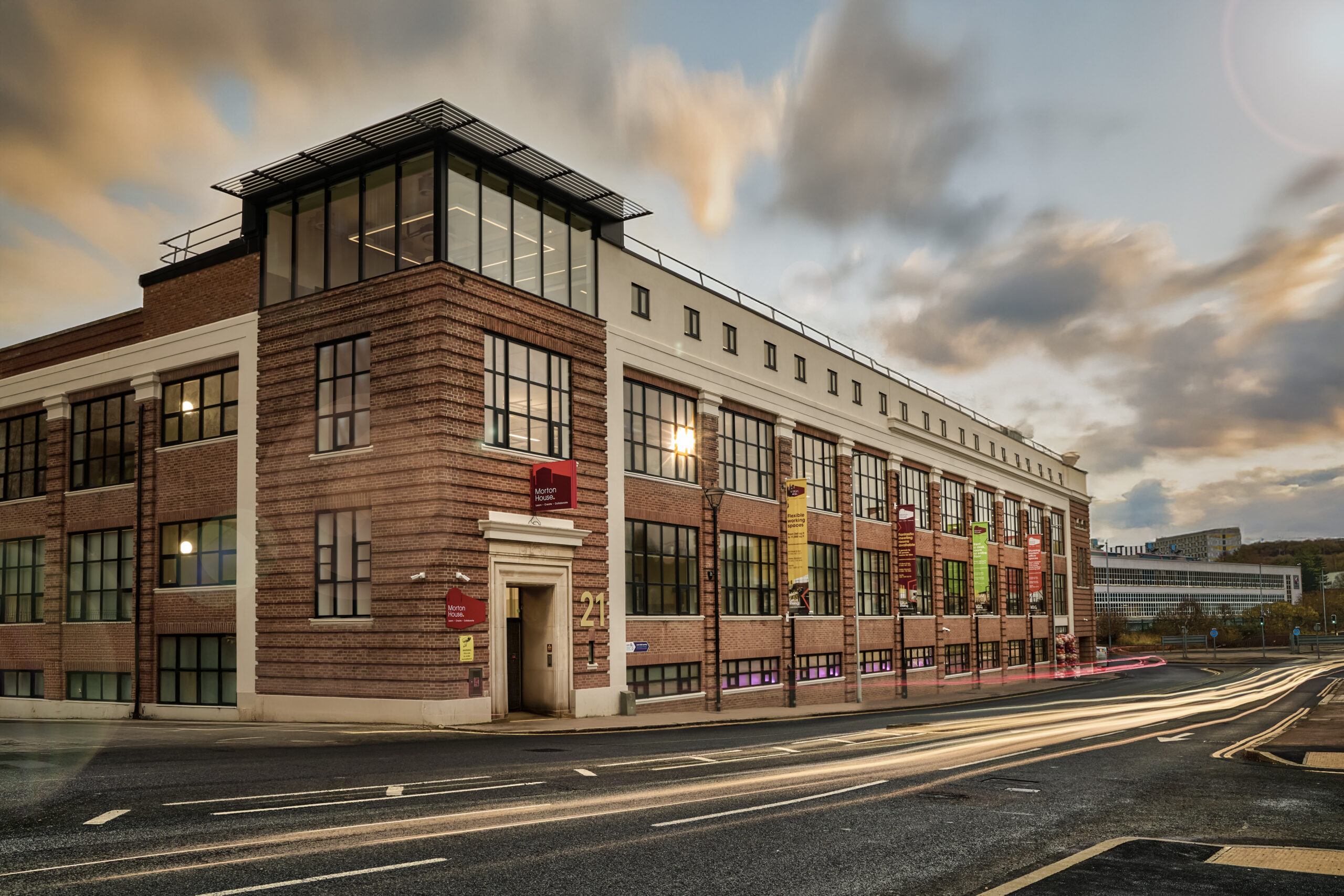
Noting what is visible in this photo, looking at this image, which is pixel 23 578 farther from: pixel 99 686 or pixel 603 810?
pixel 603 810

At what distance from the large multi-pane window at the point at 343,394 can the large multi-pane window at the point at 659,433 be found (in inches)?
363

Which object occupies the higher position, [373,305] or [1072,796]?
[373,305]

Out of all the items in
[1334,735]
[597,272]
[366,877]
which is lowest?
[1334,735]

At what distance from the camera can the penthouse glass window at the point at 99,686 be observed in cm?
3394

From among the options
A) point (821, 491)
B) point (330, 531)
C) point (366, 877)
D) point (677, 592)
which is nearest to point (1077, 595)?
point (821, 491)

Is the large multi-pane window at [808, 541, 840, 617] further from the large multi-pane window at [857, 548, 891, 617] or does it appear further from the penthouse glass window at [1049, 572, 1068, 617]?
the penthouse glass window at [1049, 572, 1068, 617]

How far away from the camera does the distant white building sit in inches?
5851

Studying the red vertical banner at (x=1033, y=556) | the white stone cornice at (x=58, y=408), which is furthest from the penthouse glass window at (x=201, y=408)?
the red vertical banner at (x=1033, y=556)

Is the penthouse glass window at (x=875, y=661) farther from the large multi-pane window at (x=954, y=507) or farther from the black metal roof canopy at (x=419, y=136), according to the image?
the black metal roof canopy at (x=419, y=136)

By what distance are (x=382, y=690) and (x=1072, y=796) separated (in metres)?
18.1

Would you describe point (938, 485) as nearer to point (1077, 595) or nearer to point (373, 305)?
point (1077, 595)

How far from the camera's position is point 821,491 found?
47.5 metres

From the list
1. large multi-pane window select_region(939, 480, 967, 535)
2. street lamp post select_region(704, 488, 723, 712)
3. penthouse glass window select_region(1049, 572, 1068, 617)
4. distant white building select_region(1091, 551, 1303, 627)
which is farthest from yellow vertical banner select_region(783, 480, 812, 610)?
distant white building select_region(1091, 551, 1303, 627)

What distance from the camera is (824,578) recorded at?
47.0 metres
